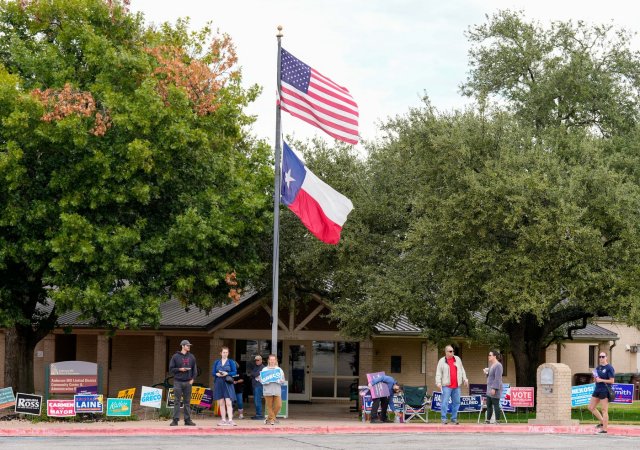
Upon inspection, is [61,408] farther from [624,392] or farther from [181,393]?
[624,392]

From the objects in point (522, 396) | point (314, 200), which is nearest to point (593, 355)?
point (522, 396)

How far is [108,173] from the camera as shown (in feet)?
84.4

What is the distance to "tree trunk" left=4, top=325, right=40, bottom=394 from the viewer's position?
95.7 ft

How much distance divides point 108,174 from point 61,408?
6013 mm

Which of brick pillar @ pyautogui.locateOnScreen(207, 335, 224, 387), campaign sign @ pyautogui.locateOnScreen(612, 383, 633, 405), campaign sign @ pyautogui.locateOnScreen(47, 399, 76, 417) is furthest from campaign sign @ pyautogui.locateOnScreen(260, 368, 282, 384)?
brick pillar @ pyautogui.locateOnScreen(207, 335, 224, 387)

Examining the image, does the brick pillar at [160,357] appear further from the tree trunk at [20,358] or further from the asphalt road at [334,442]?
the asphalt road at [334,442]

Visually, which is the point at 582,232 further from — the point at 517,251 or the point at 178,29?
the point at 178,29

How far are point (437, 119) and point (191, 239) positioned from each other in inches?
324

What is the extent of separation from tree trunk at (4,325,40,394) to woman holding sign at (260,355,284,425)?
9.50 meters

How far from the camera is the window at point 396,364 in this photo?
40.6 meters

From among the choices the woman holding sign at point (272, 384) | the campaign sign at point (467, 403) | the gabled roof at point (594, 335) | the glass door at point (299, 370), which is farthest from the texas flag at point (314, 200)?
the gabled roof at point (594, 335)

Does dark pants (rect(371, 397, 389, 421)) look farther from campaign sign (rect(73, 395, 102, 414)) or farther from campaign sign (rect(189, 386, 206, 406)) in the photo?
campaign sign (rect(73, 395, 102, 414))

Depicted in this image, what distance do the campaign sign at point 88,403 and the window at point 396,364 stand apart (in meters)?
18.1

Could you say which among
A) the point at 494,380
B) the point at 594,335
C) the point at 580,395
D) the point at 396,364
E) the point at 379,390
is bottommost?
the point at 580,395
